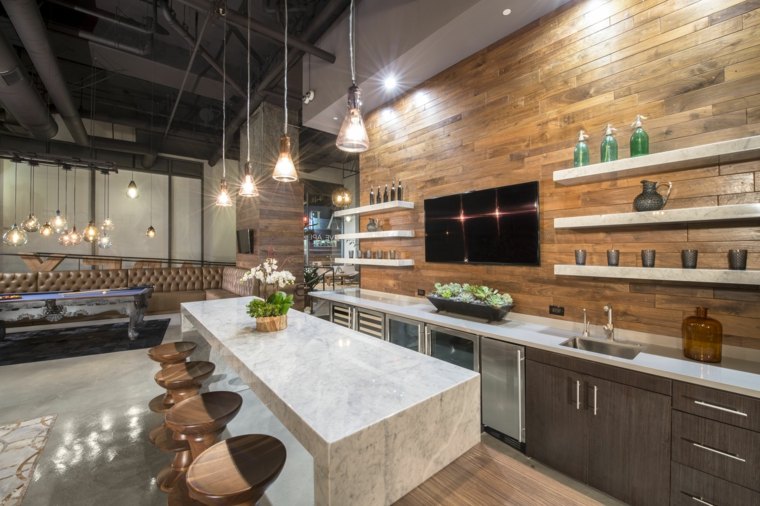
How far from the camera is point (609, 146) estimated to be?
2217 mm

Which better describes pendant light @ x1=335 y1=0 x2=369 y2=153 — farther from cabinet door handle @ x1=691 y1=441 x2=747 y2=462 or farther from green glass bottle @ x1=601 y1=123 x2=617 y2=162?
cabinet door handle @ x1=691 y1=441 x2=747 y2=462

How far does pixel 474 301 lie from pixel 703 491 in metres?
1.67

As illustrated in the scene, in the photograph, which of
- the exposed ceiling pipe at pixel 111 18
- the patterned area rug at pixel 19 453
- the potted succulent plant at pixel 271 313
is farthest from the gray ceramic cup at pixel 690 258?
the exposed ceiling pipe at pixel 111 18

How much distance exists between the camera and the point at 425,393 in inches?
46.6

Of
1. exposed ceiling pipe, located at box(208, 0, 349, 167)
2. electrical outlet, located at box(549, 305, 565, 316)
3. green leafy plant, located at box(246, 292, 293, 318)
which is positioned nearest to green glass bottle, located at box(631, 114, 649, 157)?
electrical outlet, located at box(549, 305, 565, 316)

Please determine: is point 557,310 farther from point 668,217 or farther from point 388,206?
point 388,206

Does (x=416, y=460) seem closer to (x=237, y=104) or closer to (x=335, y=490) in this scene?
(x=335, y=490)

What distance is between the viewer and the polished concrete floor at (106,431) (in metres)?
1.98

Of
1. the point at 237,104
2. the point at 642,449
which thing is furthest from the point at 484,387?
the point at 237,104

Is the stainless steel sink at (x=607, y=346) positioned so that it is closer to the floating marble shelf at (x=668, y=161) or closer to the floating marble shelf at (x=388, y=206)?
the floating marble shelf at (x=668, y=161)

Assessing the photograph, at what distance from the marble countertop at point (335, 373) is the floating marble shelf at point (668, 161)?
179 cm

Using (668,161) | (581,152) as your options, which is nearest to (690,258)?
(668,161)

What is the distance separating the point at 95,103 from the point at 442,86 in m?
7.40

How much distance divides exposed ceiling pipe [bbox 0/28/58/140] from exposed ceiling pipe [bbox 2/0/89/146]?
0.19 m
